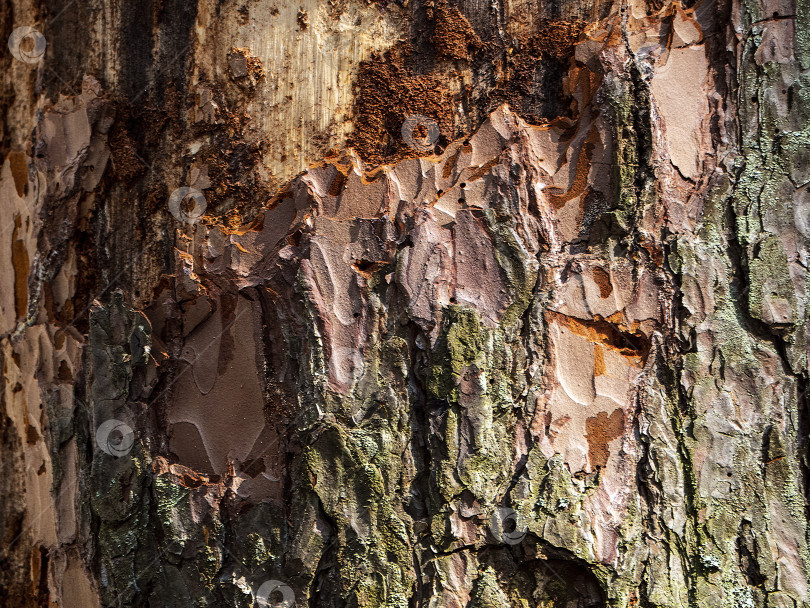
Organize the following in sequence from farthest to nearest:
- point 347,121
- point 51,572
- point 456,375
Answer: point 51,572 → point 347,121 → point 456,375

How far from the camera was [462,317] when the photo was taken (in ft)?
3.43

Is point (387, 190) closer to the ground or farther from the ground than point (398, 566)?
farther from the ground

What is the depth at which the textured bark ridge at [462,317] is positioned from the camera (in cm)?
104

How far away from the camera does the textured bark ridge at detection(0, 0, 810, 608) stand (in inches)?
40.9

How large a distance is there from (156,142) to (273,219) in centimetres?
31

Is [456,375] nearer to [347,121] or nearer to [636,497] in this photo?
[636,497]

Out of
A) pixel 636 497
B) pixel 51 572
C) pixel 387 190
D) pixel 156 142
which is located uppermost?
pixel 156 142

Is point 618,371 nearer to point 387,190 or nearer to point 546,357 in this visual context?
point 546,357

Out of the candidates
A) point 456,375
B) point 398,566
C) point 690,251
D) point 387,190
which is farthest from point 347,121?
point 398,566

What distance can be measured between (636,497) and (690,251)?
43 centimetres

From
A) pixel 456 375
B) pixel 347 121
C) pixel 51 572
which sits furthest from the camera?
pixel 51 572

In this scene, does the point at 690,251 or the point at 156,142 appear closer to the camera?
the point at 690,251

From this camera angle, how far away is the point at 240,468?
1.10 meters

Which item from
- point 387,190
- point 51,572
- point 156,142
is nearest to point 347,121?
point 387,190
